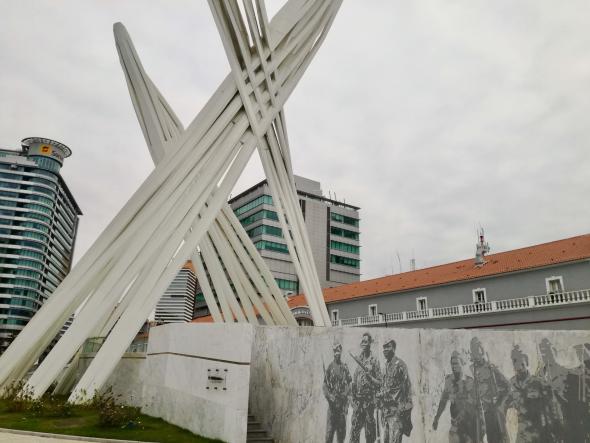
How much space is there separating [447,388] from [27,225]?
107m

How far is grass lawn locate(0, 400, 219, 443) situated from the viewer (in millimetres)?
11133

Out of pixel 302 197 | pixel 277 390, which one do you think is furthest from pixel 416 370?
pixel 302 197

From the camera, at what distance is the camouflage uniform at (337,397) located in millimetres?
11062

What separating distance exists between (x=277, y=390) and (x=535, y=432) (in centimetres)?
614

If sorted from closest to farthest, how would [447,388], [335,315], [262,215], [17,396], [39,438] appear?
[39,438] → [447,388] → [17,396] → [335,315] → [262,215]

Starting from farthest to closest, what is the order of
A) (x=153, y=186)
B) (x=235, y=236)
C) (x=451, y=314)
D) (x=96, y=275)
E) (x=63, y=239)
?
(x=63, y=239) → (x=451, y=314) → (x=235, y=236) → (x=153, y=186) → (x=96, y=275)

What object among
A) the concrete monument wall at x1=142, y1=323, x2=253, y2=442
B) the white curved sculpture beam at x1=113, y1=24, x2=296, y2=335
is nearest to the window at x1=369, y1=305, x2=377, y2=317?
the white curved sculpture beam at x1=113, y1=24, x2=296, y2=335

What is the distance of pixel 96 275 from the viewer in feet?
49.8

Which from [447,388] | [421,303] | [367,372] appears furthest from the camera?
[421,303]

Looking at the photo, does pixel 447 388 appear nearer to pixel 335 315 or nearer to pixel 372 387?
pixel 372 387

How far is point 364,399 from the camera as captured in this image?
435 inches

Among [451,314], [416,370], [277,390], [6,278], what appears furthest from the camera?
[6,278]

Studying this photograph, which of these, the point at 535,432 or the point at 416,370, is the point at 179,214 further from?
the point at 535,432

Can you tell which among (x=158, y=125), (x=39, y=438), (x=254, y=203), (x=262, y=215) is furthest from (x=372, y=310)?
(x=254, y=203)
